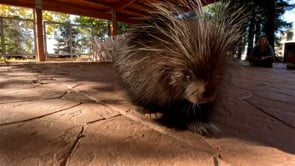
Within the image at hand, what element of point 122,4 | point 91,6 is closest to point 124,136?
point 122,4

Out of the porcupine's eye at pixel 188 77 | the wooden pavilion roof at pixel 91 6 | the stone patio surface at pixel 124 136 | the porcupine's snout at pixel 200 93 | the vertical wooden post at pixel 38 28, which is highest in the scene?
the wooden pavilion roof at pixel 91 6

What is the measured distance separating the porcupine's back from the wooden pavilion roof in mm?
5515

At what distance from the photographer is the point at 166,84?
109 cm

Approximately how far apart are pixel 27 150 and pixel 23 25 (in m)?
10.1

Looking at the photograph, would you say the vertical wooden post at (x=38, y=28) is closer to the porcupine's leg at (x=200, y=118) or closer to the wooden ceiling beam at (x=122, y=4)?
the wooden ceiling beam at (x=122, y=4)

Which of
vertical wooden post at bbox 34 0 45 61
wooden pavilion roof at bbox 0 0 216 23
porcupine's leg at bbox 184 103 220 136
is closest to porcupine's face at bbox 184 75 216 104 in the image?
porcupine's leg at bbox 184 103 220 136

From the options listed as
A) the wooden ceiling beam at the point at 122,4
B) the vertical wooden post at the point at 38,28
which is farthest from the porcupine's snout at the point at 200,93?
the wooden ceiling beam at the point at 122,4

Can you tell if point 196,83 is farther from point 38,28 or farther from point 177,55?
point 38,28

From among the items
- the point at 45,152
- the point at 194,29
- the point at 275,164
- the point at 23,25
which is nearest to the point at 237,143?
the point at 275,164

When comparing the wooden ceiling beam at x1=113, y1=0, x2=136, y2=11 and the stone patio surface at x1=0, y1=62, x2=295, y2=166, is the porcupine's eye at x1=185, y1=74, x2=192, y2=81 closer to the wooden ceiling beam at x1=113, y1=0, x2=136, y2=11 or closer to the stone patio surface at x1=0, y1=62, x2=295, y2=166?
the stone patio surface at x1=0, y1=62, x2=295, y2=166

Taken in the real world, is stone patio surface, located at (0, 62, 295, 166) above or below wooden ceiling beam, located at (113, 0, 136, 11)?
below

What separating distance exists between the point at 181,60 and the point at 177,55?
0.04m

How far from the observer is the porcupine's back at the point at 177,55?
1.00 metres

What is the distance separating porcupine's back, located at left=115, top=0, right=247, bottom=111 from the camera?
1.00 metres
